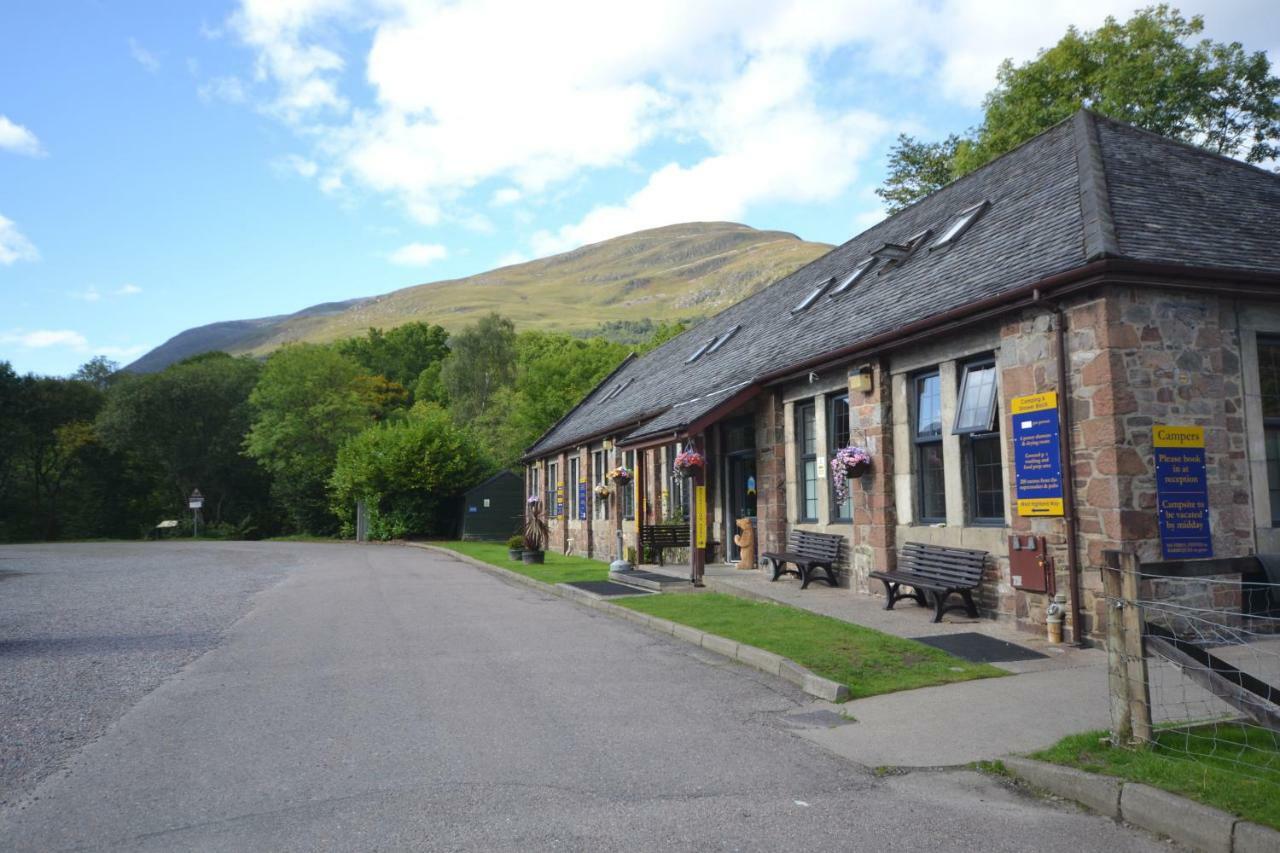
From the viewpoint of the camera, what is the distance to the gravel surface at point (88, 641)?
21.2 feet

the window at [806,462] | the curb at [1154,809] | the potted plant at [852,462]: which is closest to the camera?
the curb at [1154,809]

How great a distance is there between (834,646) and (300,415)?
53005 mm

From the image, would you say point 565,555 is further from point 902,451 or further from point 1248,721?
point 1248,721

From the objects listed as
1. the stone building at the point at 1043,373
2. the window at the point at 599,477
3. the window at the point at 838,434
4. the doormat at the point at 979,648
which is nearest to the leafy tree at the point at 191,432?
the window at the point at 599,477

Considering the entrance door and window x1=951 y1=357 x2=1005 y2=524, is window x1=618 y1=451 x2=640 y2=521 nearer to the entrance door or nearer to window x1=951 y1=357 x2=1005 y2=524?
the entrance door

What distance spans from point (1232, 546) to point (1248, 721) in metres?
4.18

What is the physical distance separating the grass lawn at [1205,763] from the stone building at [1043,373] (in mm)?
3680

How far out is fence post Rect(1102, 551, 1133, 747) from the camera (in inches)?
210

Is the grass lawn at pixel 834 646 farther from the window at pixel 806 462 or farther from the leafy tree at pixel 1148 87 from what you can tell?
the leafy tree at pixel 1148 87

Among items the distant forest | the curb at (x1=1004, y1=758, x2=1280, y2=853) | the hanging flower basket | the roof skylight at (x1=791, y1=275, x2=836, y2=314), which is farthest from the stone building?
the distant forest

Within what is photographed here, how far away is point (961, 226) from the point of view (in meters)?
14.1

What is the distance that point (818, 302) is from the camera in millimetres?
18266

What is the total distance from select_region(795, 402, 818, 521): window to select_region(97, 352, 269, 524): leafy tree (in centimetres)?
5211

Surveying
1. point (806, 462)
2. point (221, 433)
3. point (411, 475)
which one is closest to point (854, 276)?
point (806, 462)
